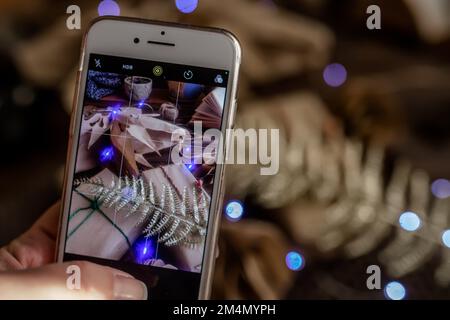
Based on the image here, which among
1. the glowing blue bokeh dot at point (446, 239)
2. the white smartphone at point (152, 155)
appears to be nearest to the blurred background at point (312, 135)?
the glowing blue bokeh dot at point (446, 239)

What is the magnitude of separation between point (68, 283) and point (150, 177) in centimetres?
10

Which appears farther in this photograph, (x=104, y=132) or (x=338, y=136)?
(x=338, y=136)

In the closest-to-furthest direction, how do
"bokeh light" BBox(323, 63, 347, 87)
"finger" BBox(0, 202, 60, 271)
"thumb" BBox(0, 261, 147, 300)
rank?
"thumb" BBox(0, 261, 147, 300) < "finger" BBox(0, 202, 60, 271) < "bokeh light" BBox(323, 63, 347, 87)

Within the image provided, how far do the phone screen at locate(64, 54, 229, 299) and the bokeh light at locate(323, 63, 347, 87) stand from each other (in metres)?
0.18

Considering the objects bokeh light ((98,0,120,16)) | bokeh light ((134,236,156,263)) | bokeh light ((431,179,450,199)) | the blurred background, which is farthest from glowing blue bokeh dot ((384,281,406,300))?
bokeh light ((98,0,120,16))

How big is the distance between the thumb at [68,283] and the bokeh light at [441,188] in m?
0.32

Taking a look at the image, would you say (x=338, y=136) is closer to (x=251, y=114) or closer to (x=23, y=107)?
(x=251, y=114)

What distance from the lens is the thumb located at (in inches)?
14.6

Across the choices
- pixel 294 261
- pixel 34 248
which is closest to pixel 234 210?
pixel 294 261

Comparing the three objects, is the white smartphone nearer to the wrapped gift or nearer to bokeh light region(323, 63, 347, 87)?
the wrapped gift

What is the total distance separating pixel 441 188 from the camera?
2.06 feet

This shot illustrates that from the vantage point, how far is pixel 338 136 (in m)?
0.60

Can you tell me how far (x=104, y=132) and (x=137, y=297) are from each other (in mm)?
120

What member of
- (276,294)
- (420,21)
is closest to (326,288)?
(276,294)
